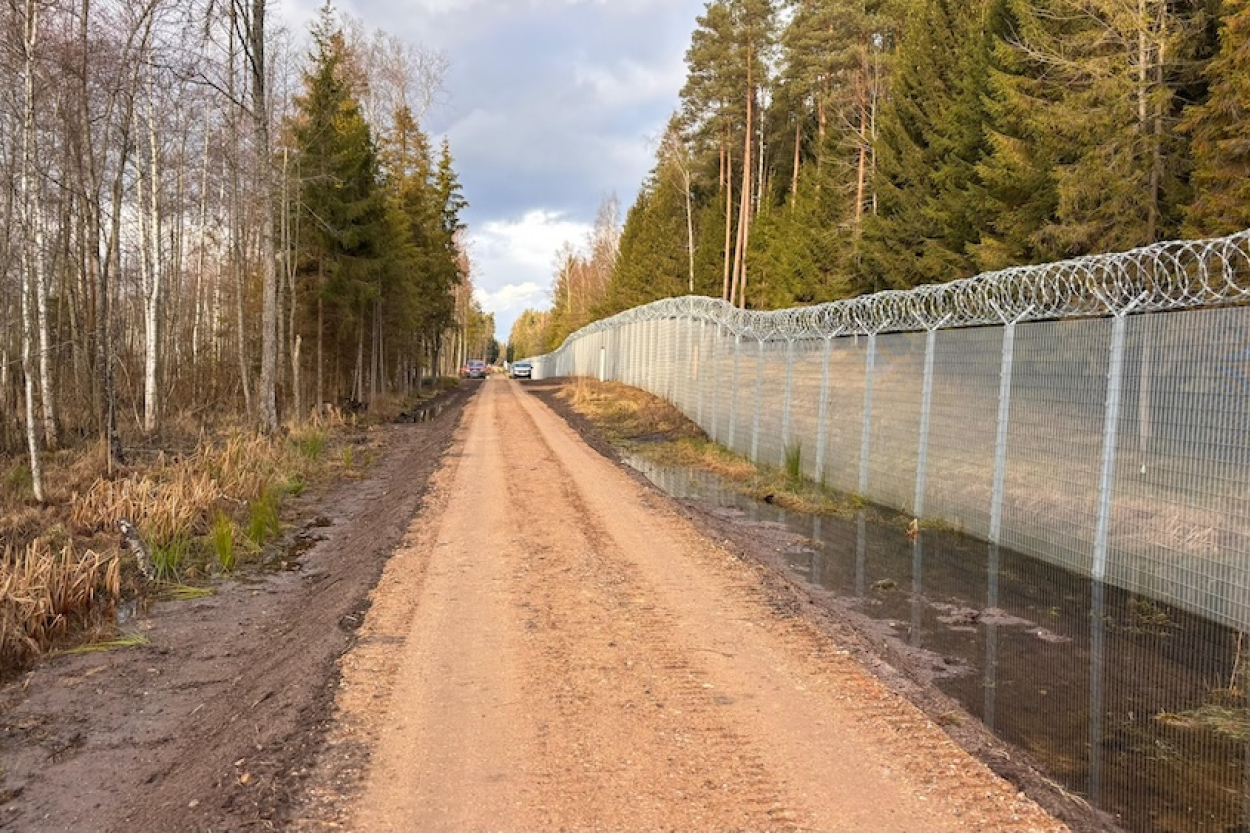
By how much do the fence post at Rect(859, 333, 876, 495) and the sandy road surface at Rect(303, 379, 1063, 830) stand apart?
408 centimetres

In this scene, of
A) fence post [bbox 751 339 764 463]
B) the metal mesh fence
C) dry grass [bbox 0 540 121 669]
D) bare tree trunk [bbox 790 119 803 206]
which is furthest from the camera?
bare tree trunk [bbox 790 119 803 206]

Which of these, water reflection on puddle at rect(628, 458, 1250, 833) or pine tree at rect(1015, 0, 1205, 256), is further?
pine tree at rect(1015, 0, 1205, 256)

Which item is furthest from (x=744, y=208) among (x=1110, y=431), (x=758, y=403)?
(x=1110, y=431)

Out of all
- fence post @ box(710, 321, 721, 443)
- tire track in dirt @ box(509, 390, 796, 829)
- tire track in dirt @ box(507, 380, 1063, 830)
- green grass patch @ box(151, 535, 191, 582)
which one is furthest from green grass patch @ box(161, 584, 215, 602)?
fence post @ box(710, 321, 721, 443)

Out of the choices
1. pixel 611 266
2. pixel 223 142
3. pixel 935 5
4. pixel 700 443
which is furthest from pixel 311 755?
pixel 611 266

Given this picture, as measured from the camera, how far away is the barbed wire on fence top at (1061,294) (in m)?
5.50

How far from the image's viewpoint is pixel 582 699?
4.04 m

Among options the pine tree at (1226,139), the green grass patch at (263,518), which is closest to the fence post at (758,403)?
the pine tree at (1226,139)

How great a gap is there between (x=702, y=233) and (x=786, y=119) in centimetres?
1051

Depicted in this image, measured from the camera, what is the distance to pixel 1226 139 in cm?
1009

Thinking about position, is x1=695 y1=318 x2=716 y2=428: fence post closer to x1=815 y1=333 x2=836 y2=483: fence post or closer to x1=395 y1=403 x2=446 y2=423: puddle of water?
x1=815 y1=333 x2=836 y2=483: fence post

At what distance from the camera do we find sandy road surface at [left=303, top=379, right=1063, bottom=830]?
9.87 feet

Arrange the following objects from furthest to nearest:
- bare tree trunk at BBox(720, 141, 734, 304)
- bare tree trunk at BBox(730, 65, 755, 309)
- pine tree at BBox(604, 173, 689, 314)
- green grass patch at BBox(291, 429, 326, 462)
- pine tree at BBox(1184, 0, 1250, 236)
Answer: pine tree at BBox(604, 173, 689, 314) → bare tree trunk at BBox(720, 141, 734, 304) → bare tree trunk at BBox(730, 65, 755, 309) → green grass patch at BBox(291, 429, 326, 462) → pine tree at BBox(1184, 0, 1250, 236)

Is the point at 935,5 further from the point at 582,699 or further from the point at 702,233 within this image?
the point at 702,233
